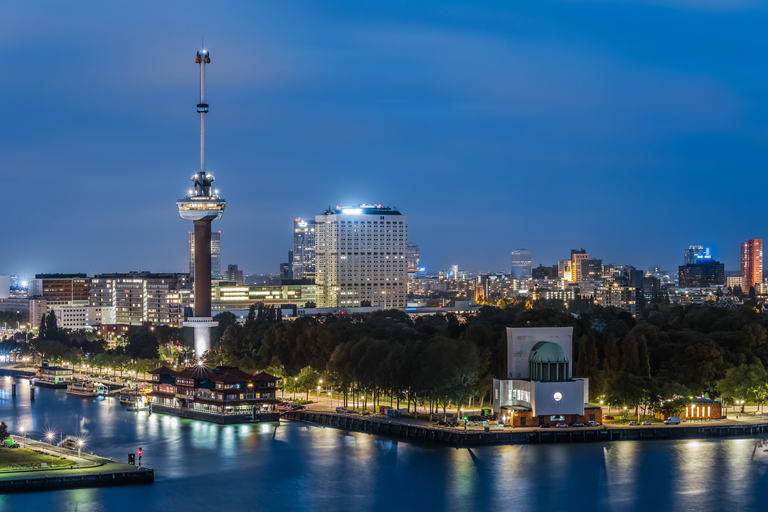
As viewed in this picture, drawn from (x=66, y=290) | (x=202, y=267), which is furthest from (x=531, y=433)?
(x=66, y=290)

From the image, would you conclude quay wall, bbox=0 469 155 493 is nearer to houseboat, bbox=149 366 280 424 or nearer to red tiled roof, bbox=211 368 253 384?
houseboat, bbox=149 366 280 424

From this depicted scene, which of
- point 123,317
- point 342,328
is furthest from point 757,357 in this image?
point 123,317

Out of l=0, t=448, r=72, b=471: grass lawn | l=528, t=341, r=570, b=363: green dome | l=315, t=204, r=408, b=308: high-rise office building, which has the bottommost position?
l=0, t=448, r=72, b=471: grass lawn

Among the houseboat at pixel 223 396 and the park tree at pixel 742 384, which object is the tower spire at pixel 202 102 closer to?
the houseboat at pixel 223 396

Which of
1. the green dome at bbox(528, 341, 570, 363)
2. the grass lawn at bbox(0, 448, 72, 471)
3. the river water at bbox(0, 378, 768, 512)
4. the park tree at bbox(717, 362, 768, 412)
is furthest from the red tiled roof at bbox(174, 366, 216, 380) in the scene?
the park tree at bbox(717, 362, 768, 412)

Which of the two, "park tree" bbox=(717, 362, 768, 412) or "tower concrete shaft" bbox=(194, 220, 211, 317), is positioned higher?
"tower concrete shaft" bbox=(194, 220, 211, 317)

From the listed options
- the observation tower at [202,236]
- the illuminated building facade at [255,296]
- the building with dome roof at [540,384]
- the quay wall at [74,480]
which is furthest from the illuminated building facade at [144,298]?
the quay wall at [74,480]

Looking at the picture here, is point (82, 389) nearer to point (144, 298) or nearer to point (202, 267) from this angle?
point (202, 267)

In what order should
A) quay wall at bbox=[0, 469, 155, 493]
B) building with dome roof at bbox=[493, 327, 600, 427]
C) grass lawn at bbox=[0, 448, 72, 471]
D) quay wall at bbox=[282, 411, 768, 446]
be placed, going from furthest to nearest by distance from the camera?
building with dome roof at bbox=[493, 327, 600, 427] < quay wall at bbox=[282, 411, 768, 446] < grass lawn at bbox=[0, 448, 72, 471] < quay wall at bbox=[0, 469, 155, 493]
